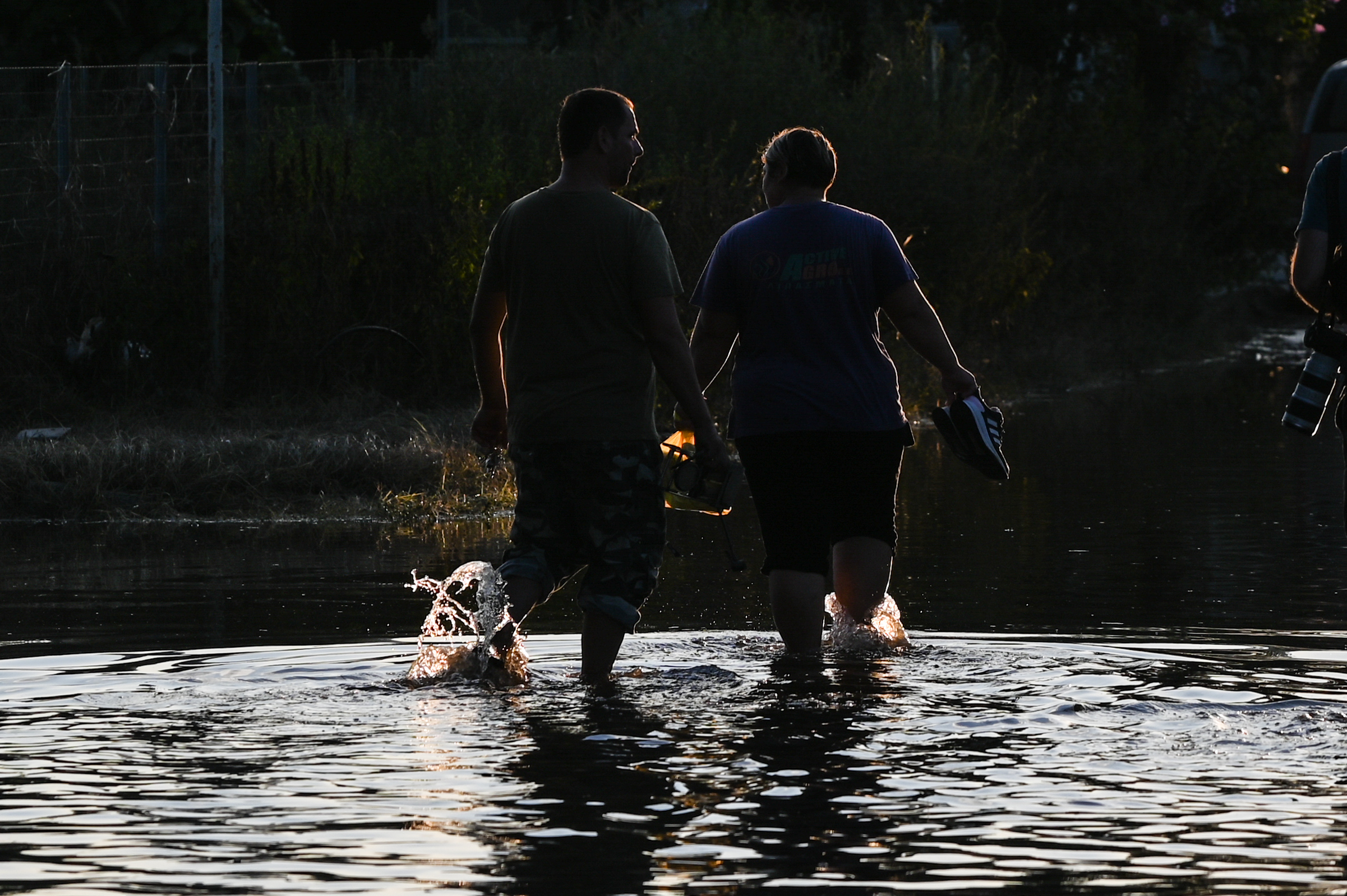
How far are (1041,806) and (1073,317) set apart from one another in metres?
20.8

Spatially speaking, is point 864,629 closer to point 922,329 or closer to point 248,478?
point 922,329

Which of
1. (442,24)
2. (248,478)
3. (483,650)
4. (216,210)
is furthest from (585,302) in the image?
(442,24)

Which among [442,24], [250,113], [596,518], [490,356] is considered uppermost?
[442,24]

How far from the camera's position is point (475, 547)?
11.5 metres

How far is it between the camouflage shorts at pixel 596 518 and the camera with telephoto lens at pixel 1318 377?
5.80 ft

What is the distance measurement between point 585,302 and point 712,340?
74 centimetres

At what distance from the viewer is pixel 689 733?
22.0 feet

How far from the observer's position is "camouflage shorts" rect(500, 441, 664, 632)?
7156 mm

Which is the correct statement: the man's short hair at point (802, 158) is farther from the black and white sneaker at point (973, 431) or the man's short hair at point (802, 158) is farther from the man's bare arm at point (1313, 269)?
the man's bare arm at point (1313, 269)

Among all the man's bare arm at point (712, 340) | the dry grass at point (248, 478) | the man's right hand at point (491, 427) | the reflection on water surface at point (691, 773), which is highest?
the man's bare arm at point (712, 340)

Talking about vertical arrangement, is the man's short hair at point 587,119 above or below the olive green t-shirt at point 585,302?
above

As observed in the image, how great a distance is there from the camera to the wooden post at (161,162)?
16.5 metres

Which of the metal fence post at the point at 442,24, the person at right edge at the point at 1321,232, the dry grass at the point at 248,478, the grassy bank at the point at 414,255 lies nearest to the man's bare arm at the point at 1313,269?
the person at right edge at the point at 1321,232

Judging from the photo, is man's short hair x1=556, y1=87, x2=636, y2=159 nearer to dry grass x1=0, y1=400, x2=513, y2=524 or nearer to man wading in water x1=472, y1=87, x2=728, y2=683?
man wading in water x1=472, y1=87, x2=728, y2=683
